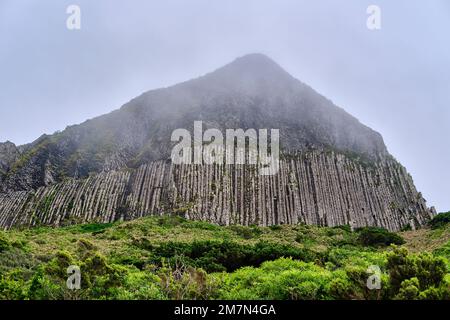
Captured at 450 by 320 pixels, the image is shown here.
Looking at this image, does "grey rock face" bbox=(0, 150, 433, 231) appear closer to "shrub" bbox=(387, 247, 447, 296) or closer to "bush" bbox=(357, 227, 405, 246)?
"bush" bbox=(357, 227, 405, 246)

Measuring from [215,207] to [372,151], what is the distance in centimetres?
2229

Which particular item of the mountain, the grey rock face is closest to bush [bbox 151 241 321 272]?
the grey rock face

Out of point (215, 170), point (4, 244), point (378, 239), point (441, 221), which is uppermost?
point (215, 170)

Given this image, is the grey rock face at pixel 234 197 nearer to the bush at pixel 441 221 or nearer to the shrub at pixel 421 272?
the bush at pixel 441 221

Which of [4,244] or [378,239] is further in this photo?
[378,239]

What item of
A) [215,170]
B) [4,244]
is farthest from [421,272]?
[215,170]

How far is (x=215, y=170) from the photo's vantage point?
52.7m

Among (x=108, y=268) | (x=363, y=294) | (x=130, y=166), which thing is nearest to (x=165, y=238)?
(x=108, y=268)

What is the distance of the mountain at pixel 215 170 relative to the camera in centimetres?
5091

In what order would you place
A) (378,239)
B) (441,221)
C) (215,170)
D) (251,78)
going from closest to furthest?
(378,239) → (441,221) → (215,170) → (251,78)

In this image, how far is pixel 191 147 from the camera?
184 ft

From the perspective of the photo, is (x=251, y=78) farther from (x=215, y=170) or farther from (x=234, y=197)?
(x=234, y=197)
